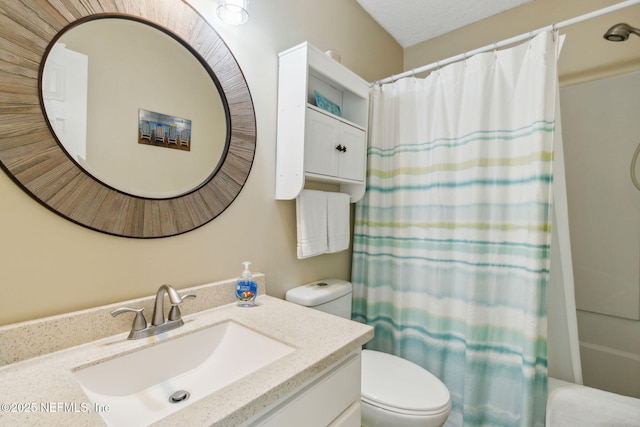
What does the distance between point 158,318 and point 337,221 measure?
947mm

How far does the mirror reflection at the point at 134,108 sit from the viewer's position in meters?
0.80

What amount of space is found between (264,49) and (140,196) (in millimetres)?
835

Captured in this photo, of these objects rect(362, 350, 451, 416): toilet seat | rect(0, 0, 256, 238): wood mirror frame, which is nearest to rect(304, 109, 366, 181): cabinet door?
rect(0, 0, 256, 238): wood mirror frame

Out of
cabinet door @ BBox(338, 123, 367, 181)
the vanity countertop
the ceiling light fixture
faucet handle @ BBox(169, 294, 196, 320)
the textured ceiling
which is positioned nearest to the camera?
the vanity countertop

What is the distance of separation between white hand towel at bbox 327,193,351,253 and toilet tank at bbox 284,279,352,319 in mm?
189

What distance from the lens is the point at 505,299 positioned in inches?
53.8

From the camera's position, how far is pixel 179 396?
30.0 inches

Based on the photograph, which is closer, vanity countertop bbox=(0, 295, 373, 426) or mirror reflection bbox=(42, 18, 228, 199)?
vanity countertop bbox=(0, 295, 373, 426)

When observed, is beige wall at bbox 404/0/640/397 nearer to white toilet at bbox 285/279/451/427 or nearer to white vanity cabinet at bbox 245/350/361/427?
white toilet at bbox 285/279/451/427

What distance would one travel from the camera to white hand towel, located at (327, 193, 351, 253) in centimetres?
153

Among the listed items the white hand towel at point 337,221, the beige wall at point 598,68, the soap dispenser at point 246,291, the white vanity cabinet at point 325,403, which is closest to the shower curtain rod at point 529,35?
the beige wall at point 598,68

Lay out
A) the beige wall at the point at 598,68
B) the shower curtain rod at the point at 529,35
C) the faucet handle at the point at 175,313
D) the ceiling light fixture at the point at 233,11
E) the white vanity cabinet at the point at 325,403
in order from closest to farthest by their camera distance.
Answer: the white vanity cabinet at the point at 325,403 → the faucet handle at the point at 175,313 → the ceiling light fixture at the point at 233,11 → the shower curtain rod at the point at 529,35 → the beige wall at the point at 598,68

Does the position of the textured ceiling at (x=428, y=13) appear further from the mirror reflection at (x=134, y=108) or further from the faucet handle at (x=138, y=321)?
the faucet handle at (x=138, y=321)

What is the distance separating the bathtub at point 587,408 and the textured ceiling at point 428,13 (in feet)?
7.22
